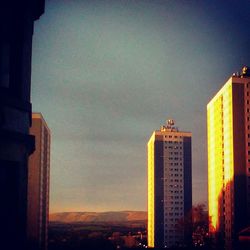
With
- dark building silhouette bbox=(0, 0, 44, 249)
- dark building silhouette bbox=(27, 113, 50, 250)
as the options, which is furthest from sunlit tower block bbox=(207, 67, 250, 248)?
dark building silhouette bbox=(0, 0, 44, 249)

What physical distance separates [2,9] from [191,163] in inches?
6273

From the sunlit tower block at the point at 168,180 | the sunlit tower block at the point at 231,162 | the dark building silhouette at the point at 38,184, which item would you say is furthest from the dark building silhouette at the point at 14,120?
the sunlit tower block at the point at 168,180

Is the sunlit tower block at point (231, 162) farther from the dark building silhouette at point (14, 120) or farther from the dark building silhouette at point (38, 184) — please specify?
the dark building silhouette at point (14, 120)

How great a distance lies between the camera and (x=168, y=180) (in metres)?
163

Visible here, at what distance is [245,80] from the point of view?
336 feet

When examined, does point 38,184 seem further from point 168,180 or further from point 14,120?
point 14,120

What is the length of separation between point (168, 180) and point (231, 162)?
A: 6529 centimetres

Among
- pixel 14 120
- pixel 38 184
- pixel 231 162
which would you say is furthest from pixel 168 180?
pixel 14 120

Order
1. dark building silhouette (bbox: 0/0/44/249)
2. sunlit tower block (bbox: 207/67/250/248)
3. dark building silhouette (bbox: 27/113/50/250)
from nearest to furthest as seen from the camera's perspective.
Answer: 1. dark building silhouette (bbox: 0/0/44/249)
2. sunlit tower block (bbox: 207/67/250/248)
3. dark building silhouette (bbox: 27/113/50/250)

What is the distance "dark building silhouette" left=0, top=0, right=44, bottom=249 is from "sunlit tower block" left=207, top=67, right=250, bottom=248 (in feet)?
282

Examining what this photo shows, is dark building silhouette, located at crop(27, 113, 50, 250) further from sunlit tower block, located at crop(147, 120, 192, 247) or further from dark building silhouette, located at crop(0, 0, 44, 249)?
dark building silhouette, located at crop(0, 0, 44, 249)

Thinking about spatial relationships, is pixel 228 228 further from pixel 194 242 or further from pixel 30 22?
pixel 30 22

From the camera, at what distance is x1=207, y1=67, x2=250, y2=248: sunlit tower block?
9330cm

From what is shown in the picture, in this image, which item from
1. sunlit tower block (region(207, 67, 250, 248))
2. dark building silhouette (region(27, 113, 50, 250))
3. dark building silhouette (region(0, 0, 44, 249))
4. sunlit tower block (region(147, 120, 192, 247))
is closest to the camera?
dark building silhouette (region(0, 0, 44, 249))
